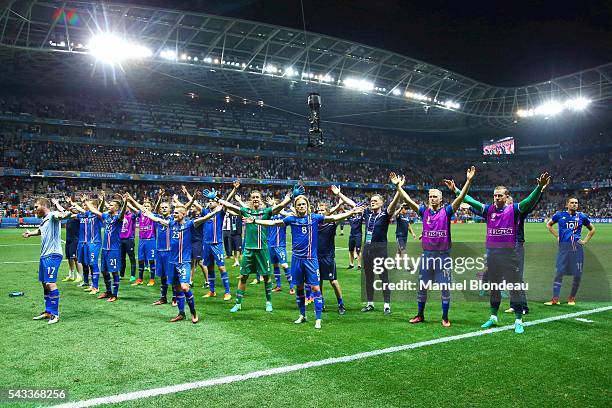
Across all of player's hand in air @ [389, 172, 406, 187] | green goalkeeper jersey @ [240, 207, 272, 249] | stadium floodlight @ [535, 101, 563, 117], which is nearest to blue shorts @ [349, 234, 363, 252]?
green goalkeeper jersey @ [240, 207, 272, 249]

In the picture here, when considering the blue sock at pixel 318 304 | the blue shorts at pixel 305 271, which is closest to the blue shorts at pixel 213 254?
the blue shorts at pixel 305 271

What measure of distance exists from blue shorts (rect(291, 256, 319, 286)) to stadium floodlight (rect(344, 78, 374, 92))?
39.7 meters

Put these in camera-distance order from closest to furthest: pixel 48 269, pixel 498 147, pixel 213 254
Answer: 1. pixel 48 269
2. pixel 213 254
3. pixel 498 147

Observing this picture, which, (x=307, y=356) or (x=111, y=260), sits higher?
(x=111, y=260)

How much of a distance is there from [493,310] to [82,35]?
3572cm

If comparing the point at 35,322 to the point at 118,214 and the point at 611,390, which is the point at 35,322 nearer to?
the point at 118,214

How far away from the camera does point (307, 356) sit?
5918mm

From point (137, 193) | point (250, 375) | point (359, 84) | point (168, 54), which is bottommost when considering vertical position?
point (250, 375)

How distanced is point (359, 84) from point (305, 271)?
40735 mm

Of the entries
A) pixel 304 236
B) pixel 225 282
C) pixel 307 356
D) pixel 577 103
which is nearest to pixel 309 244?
pixel 304 236

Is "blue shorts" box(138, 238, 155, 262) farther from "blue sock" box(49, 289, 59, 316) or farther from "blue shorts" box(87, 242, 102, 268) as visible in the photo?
"blue sock" box(49, 289, 59, 316)

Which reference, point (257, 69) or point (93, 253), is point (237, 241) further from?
point (257, 69)

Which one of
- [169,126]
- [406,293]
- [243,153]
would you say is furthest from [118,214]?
[243,153]

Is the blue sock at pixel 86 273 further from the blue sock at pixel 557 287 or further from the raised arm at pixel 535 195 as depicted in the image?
the blue sock at pixel 557 287
